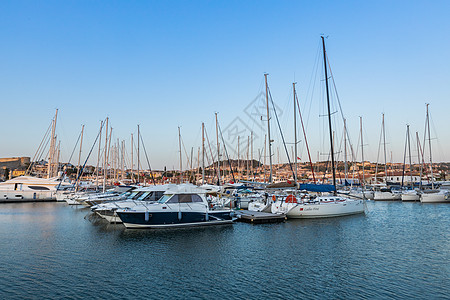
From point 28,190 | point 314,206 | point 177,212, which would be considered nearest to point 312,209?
point 314,206

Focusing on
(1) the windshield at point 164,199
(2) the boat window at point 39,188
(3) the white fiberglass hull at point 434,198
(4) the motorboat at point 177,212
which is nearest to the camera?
(4) the motorboat at point 177,212

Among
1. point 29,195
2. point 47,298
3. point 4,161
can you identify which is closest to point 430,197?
point 47,298

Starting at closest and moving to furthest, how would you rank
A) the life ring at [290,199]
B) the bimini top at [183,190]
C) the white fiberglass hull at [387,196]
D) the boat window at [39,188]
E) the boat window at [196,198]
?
the bimini top at [183,190], the boat window at [196,198], the life ring at [290,199], the white fiberglass hull at [387,196], the boat window at [39,188]

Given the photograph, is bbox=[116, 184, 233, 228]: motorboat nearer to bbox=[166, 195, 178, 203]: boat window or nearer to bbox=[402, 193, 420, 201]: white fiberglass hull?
bbox=[166, 195, 178, 203]: boat window

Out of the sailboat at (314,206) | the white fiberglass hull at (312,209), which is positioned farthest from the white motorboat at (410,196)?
the white fiberglass hull at (312,209)

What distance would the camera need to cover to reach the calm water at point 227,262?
11.8 meters

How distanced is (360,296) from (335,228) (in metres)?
14.9

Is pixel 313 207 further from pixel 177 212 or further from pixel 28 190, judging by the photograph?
pixel 28 190

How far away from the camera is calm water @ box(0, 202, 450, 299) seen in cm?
1178

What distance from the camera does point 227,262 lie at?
1573cm

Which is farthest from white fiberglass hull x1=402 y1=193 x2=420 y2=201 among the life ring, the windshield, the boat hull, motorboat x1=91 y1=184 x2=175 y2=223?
the windshield

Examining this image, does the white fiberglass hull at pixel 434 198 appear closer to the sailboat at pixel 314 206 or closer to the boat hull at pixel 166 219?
the sailboat at pixel 314 206

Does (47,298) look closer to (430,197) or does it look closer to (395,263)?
(395,263)

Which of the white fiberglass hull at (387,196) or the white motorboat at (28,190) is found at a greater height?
the white motorboat at (28,190)
